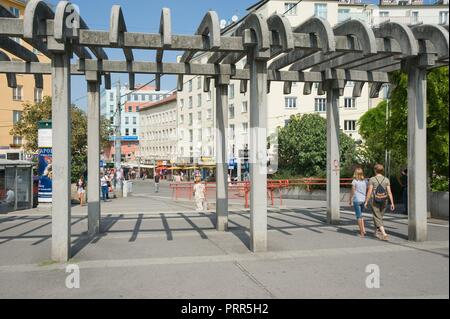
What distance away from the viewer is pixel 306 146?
3719cm

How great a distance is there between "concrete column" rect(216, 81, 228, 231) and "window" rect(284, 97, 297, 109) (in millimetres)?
44932

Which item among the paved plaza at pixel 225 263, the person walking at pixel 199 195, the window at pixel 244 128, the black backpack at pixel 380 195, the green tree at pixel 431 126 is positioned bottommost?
the paved plaza at pixel 225 263

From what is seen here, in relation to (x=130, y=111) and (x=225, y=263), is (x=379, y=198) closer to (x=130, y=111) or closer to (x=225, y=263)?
(x=225, y=263)

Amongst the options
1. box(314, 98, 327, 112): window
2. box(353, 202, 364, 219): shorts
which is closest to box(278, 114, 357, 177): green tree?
box(314, 98, 327, 112): window

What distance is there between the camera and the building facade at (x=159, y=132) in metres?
83.2

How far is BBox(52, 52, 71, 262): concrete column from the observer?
866 cm

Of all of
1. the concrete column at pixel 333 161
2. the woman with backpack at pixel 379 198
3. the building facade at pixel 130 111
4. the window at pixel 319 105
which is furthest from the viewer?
the building facade at pixel 130 111

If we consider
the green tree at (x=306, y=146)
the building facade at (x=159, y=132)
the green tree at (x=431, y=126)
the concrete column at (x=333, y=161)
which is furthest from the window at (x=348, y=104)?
the concrete column at (x=333, y=161)

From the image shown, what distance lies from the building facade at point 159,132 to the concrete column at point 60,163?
69534mm

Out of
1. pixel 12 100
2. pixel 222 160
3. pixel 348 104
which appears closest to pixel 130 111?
pixel 12 100

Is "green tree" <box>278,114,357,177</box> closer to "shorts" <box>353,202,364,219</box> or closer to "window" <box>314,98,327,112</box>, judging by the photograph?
"window" <box>314,98,327,112</box>

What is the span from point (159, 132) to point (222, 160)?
260 ft

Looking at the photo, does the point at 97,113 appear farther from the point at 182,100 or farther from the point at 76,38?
the point at 182,100

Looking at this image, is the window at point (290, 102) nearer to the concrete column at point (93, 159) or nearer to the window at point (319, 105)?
the window at point (319, 105)
